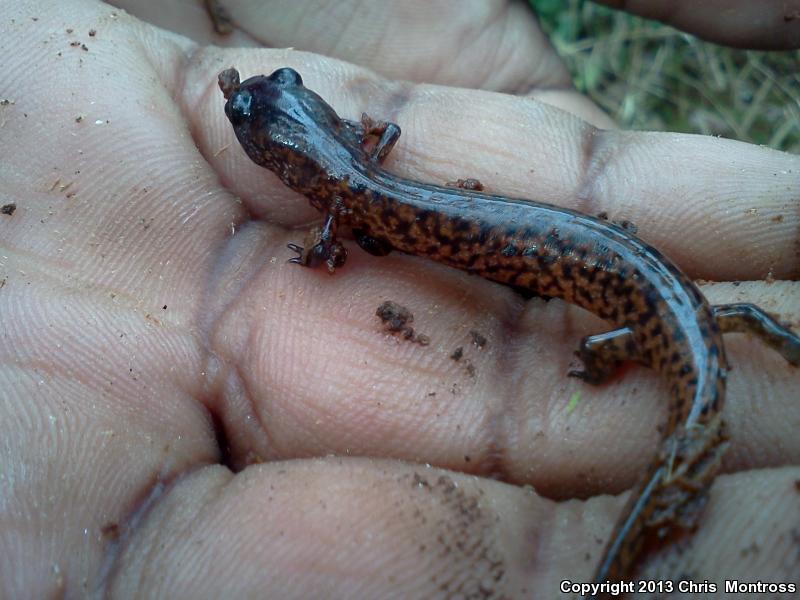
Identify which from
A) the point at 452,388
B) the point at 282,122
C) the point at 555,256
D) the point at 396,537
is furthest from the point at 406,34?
the point at 396,537

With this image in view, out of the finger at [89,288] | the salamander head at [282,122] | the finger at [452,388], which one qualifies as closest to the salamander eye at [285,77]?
the salamander head at [282,122]

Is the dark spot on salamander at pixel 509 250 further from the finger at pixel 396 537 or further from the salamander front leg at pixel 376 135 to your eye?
the finger at pixel 396 537

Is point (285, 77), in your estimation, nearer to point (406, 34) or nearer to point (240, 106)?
point (240, 106)

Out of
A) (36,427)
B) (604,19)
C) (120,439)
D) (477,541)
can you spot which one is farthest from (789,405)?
(604,19)

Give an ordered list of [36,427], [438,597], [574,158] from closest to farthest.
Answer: [438,597] → [36,427] → [574,158]

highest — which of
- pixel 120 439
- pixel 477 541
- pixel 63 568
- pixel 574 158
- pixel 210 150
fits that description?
pixel 574 158

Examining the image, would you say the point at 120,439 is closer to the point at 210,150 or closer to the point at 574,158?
the point at 210,150

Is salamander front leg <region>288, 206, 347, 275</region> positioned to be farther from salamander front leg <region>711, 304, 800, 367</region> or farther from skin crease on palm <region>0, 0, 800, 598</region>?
salamander front leg <region>711, 304, 800, 367</region>
